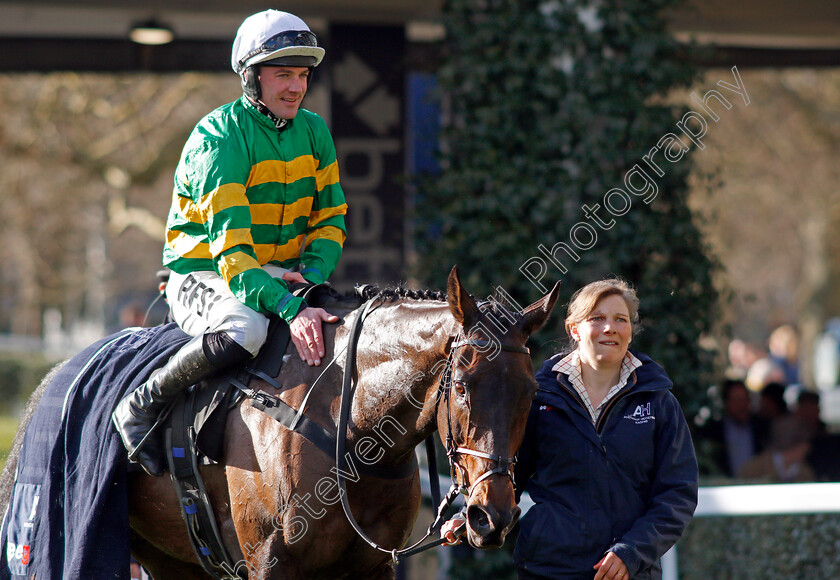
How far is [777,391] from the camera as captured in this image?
734 cm

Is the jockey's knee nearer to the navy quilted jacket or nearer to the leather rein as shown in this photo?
the leather rein

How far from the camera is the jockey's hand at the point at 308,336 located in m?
2.99

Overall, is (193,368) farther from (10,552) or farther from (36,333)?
(36,333)

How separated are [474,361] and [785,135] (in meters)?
16.4

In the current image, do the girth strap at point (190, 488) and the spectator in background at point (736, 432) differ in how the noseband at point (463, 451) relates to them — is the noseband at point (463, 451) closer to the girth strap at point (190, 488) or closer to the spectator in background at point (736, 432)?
the girth strap at point (190, 488)

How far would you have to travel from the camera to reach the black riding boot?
3.06 metres

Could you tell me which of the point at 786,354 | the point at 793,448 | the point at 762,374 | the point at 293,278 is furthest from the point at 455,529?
the point at 786,354

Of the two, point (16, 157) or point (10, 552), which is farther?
point (16, 157)

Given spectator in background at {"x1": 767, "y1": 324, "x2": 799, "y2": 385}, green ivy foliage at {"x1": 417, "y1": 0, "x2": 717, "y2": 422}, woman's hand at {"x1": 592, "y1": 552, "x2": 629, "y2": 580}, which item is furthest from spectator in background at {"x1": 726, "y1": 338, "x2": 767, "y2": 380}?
woman's hand at {"x1": 592, "y1": 552, "x2": 629, "y2": 580}

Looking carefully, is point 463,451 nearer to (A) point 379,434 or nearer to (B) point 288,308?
(A) point 379,434

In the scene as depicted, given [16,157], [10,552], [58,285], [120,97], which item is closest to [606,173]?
[10,552]

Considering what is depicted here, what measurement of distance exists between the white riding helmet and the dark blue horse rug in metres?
1.01

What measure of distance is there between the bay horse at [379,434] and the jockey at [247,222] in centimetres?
19

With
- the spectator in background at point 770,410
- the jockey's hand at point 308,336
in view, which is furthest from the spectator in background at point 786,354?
the jockey's hand at point 308,336
